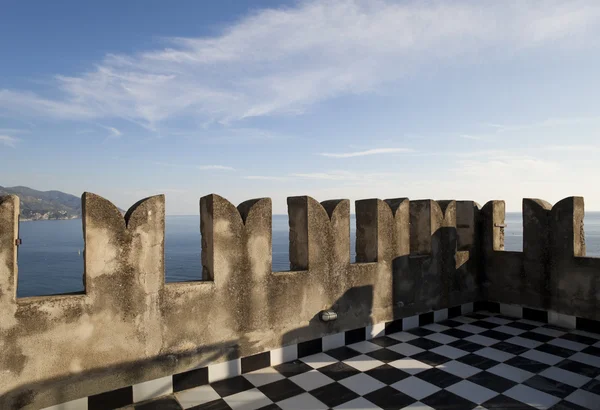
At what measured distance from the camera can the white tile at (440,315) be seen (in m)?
6.37

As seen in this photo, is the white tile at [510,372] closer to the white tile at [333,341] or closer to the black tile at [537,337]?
the black tile at [537,337]

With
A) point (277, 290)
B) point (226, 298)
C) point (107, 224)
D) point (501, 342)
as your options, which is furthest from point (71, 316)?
point (501, 342)

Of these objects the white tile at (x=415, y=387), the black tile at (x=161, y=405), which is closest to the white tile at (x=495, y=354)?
the white tile at (x=415, y=387)

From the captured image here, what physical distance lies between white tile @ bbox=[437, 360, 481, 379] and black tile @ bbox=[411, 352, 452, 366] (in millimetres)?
78

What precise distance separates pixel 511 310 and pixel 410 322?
2.22m

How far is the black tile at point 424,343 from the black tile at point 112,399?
3.68m

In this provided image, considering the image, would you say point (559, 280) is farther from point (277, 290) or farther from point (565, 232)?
point (277, 290)

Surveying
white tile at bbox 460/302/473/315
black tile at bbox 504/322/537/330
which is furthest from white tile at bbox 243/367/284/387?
black tile at bbox 504/322/537/330

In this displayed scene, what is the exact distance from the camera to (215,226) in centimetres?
414

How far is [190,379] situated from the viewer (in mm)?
3990

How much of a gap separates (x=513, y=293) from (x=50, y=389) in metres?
7.05

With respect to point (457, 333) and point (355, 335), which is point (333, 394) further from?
point (457, 333)

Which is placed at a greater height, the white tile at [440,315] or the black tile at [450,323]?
the white tile at [440,315]

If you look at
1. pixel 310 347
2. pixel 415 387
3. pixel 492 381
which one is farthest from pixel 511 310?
pixel 310 347
